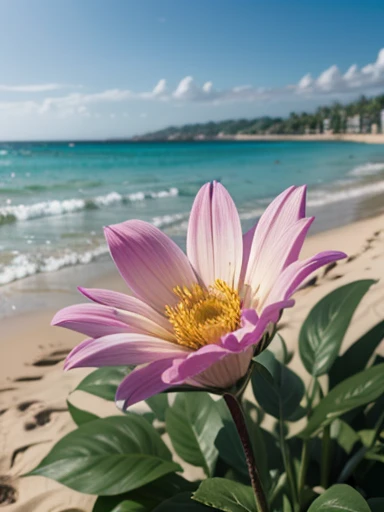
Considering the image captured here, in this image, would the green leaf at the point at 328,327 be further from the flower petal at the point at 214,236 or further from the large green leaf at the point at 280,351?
the flower petal at the point at 214,236

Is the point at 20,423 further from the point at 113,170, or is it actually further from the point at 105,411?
the point at 113,170

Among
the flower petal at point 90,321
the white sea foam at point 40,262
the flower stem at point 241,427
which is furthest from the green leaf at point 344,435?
the white sea foam at point 40,262

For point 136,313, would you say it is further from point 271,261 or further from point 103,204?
point 103,204

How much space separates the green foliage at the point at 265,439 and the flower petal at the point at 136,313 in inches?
13.4

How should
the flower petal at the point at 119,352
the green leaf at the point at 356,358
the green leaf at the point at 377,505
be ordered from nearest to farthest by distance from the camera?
the flower petal at the point at 119,352 < the green leaf at the point at 377,505 < the green leaf at the point at 356,358

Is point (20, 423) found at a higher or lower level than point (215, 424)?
lower

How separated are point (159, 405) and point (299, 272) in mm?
882

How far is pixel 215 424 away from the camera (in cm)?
112

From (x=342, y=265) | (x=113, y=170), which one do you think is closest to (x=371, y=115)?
(x=113, y=170)

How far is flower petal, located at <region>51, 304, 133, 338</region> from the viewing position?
20.7 inches

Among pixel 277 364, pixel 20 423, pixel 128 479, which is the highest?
pixel 277 364

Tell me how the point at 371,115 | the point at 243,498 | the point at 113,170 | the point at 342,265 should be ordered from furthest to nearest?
1. the point at 371,115
2. the point at 113,170
3. the point at 342,265
4. the point at 243,498

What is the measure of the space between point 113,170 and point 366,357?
52.9 ft

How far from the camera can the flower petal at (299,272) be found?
475 mm
